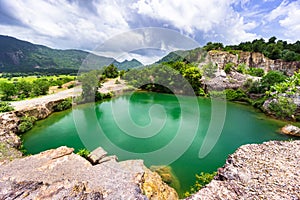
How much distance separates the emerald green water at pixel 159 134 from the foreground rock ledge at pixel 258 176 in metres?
2.97

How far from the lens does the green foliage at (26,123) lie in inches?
512

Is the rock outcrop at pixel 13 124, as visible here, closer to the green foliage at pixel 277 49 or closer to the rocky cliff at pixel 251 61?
the rocky cliff at pixel 251 61

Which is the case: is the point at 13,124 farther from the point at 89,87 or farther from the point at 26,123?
the point at 89,87

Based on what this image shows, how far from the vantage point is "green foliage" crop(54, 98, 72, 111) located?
18453 millimetres

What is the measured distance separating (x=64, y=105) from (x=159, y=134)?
41.8 ft

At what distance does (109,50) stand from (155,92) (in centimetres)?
2094

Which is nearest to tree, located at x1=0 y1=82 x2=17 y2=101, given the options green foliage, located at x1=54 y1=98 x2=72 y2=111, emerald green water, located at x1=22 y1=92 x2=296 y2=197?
green foliage, located at x1=54 y1=98 x2=72 y2=111

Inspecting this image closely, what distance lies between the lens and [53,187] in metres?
5.29

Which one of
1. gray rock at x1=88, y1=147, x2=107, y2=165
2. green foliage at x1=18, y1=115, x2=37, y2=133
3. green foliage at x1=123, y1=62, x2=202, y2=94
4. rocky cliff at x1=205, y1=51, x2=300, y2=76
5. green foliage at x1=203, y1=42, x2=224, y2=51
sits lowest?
green foliage at x1=18, y1=115, x2=37, y2=133

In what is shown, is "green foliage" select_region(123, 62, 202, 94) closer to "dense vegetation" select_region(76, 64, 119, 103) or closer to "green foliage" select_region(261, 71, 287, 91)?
"green foliage" select_region(261, 71, 287, 91)

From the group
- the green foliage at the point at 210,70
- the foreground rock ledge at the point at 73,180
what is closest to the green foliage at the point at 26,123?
the foreground rock ledge at the point at 73,180

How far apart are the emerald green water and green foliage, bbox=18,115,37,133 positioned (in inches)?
17.4

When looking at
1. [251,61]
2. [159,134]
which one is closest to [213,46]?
[251,61]

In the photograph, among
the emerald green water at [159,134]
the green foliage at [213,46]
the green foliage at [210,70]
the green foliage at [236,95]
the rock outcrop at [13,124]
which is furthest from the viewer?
the green foliage at [213,46]
